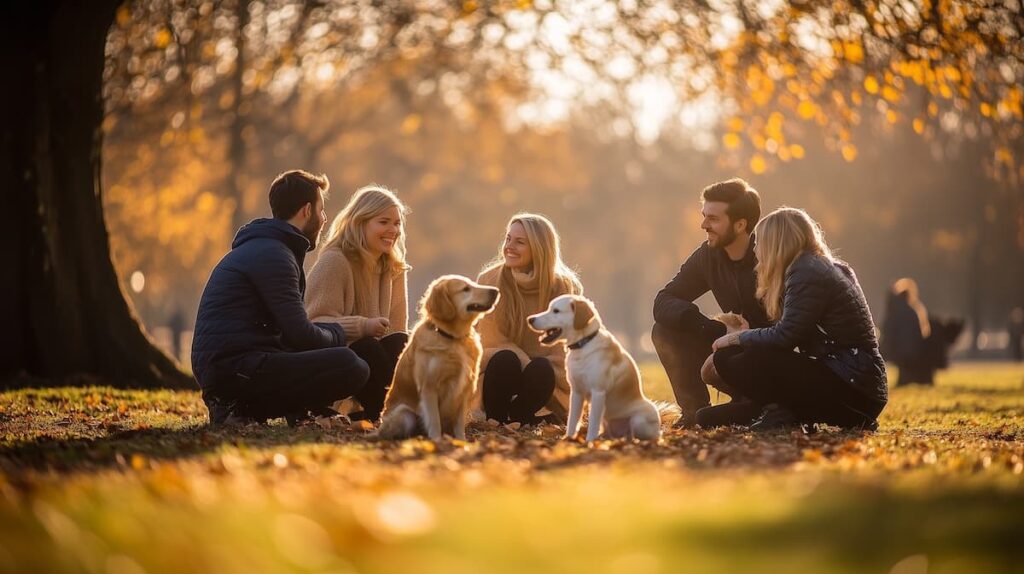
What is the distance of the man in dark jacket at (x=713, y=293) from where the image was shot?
959 cm

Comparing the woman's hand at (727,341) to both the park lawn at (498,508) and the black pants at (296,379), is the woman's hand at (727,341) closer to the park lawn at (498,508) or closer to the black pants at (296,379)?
the park lawn at (498,508)

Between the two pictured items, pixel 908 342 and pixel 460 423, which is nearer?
pixel 460 423

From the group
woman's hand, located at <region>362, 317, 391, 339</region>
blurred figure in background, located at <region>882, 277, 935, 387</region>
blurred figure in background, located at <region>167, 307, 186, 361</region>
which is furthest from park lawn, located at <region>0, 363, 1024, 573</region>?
blurred figure in background, located at <region>167, 307, 186, 361</region>

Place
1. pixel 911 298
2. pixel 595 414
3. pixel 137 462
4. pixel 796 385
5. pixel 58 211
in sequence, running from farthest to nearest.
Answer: pixel 911 298 → pixel 58 211 → pixel 796 385 → pixel 595 414 → pixel 137 462

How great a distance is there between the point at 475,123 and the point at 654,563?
119 feet

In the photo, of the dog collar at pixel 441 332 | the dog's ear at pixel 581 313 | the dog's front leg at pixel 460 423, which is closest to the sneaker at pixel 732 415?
the dog's ear at pixel 581 313

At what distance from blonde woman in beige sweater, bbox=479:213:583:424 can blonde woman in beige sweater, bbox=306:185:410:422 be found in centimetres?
78

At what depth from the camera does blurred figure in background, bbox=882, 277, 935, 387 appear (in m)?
21.7

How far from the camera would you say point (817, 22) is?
14.3 m

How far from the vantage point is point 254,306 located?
8.41 meters

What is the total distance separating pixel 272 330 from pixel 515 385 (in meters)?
1.97

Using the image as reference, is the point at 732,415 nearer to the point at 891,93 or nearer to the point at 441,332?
the point at 441,332

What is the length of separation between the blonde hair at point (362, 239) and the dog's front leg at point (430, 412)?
70.8 inches

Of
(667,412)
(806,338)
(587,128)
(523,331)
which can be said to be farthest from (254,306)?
(587,128)
